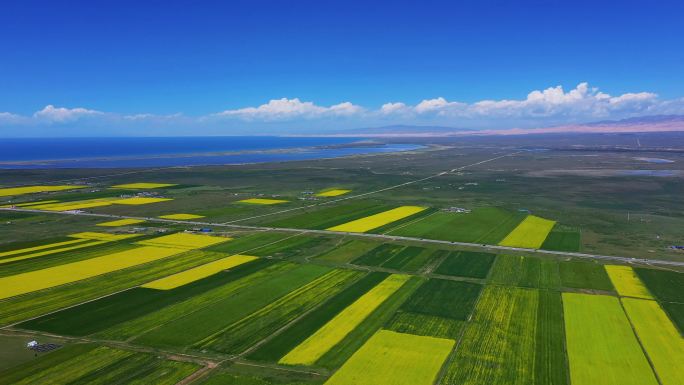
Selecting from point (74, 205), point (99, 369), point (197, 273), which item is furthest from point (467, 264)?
point (74, 205)

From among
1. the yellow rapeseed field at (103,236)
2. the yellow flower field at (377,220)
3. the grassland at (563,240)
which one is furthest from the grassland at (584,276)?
the yellow rapeseed field at (103,236)

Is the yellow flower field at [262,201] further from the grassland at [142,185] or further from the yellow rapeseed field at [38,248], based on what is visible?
the grassland at [142,185]

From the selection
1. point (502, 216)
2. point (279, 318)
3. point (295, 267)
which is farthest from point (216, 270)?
point (502, 216)

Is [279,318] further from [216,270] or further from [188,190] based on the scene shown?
[188,190]

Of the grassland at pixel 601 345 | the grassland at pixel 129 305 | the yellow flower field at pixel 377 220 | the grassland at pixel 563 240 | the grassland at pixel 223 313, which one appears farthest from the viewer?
the yellow flower field at pixel 377 220

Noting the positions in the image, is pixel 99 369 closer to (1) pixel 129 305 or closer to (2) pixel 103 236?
(1) pixel 129 305

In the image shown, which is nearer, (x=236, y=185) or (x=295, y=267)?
(x=295, y=267)
